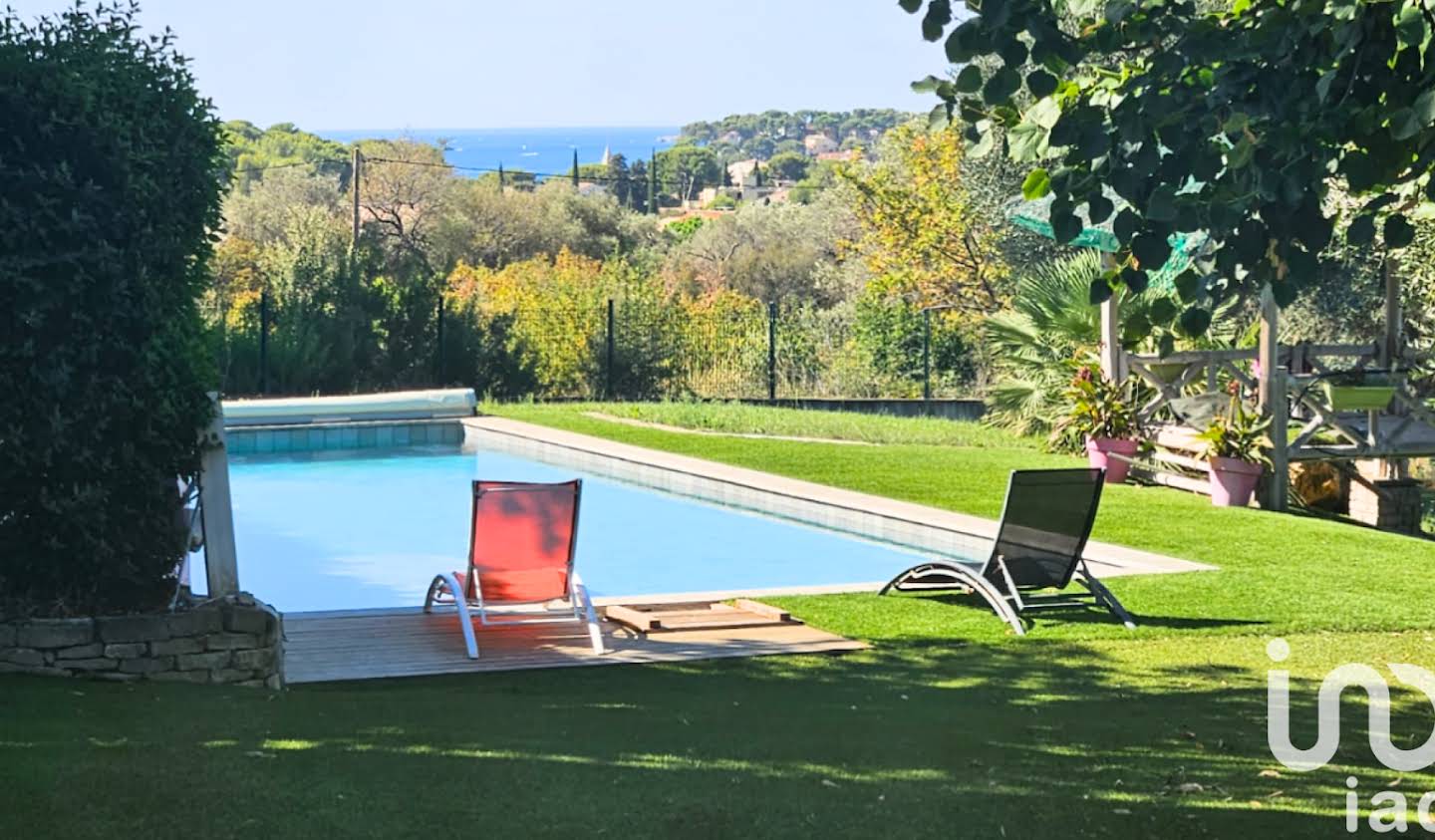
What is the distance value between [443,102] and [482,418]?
102 metres

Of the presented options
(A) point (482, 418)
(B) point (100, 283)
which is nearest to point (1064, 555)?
(B) point (100, 283)

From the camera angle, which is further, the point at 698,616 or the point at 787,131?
Result: the point at 787,131

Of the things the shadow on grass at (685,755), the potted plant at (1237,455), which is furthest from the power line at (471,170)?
the shadow on grass at (685,755)

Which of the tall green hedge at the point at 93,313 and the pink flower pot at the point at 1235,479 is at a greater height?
the tall green hedge at the point at 93,313

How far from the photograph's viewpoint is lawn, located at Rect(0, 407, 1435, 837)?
482cm

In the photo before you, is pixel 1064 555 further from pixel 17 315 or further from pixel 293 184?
pixel 293 184

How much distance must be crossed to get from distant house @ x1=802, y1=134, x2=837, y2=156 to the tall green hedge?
434 feet

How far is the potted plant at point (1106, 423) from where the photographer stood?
14.8m

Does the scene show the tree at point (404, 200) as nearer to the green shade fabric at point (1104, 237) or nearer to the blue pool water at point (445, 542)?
the blue pool water at point (445, 542)

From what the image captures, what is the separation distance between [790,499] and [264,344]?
10.6 m

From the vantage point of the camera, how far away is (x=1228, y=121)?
3996 millimetres

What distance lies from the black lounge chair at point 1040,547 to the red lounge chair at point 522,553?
2.22 metres

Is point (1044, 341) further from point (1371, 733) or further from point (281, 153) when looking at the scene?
point (281, 153)

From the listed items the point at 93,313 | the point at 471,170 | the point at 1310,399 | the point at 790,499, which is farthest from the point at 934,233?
the point at 471,170
